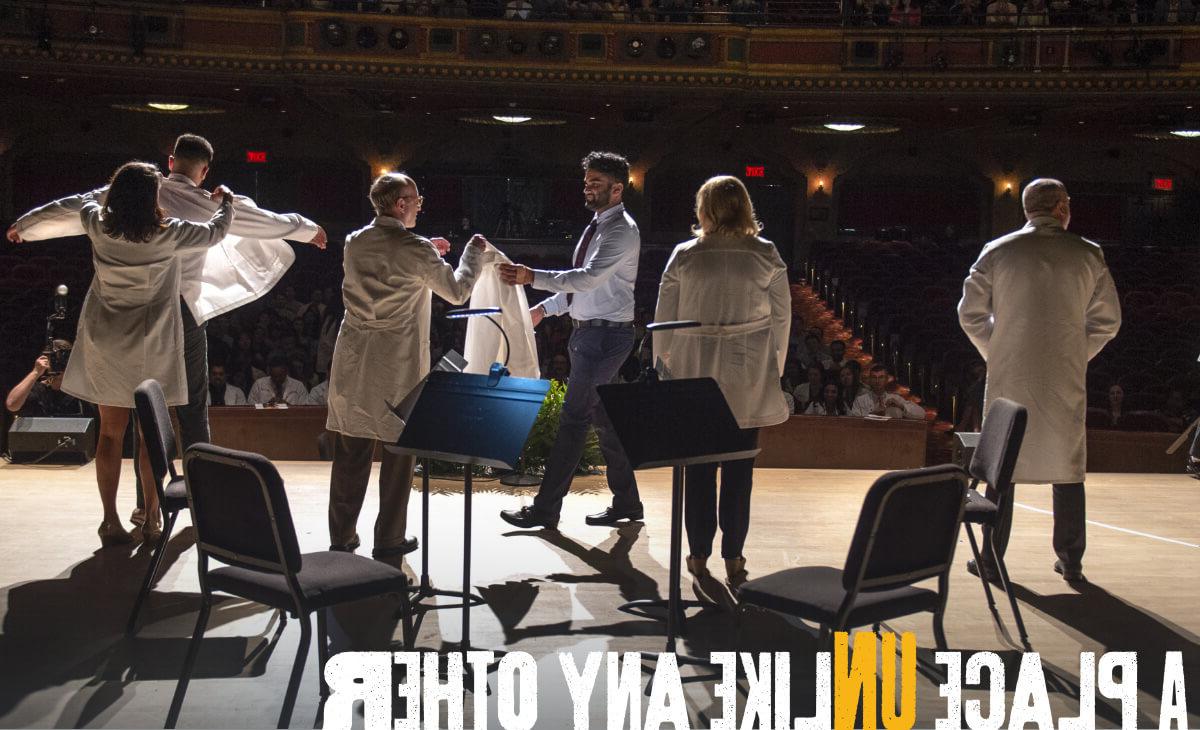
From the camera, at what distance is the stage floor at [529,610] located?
2.75 m

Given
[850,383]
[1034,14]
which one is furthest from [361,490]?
[1034,14]

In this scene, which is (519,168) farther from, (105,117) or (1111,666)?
(1111,666)

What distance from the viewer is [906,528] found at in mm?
2521

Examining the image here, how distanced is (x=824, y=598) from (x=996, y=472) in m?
0.99

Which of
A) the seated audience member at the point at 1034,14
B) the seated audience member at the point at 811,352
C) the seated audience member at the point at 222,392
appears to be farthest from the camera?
the seated audience member at the point at 1034,14

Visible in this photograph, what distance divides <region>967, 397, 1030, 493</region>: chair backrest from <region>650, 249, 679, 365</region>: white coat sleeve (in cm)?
101

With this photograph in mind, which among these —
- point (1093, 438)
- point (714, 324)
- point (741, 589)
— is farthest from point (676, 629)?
point (1093, 438)

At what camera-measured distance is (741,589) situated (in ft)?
8.95

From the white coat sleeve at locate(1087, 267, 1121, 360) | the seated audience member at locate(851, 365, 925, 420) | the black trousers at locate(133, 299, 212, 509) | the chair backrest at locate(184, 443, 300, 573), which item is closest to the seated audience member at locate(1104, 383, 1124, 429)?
the seated audience member at locate(851, 365, 925, 420)

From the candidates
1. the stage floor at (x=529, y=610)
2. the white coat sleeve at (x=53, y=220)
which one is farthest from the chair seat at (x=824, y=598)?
the white coat sleeve at (x=53, y=220)

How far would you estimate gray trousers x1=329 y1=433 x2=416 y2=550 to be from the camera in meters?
3.88

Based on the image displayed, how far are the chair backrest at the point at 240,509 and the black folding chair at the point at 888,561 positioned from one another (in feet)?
3.42

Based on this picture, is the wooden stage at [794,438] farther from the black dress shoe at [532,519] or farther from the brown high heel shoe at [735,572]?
the brown high heel shoe at [735,572]

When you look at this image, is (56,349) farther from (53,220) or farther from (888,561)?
(888,561)
